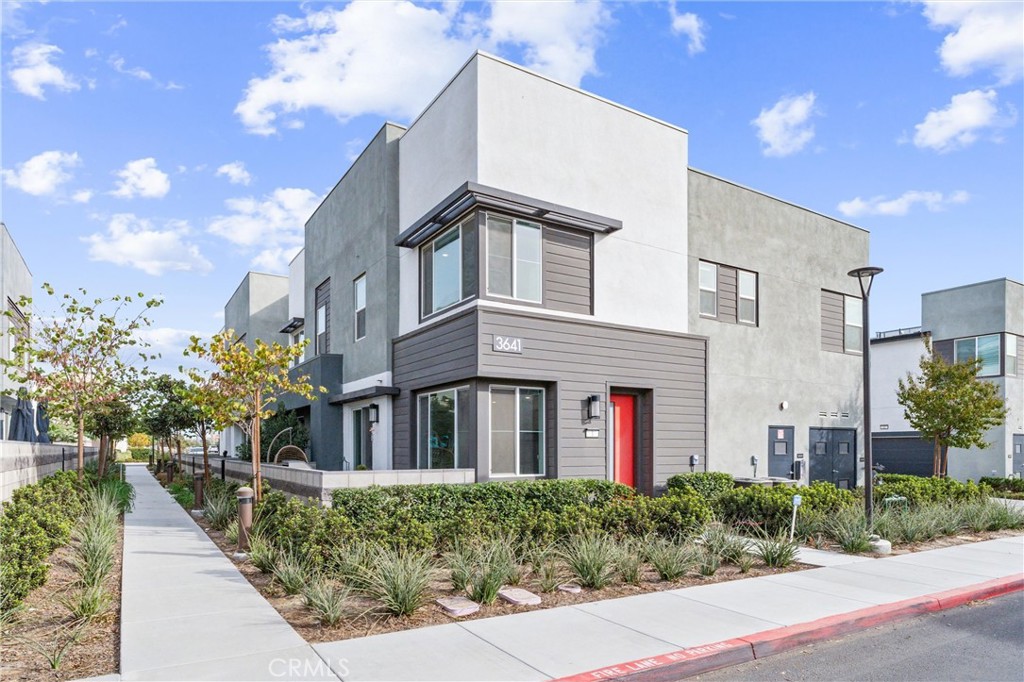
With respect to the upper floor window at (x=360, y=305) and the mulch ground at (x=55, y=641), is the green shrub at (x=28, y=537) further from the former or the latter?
the upper floor window at (x=360, y=305)

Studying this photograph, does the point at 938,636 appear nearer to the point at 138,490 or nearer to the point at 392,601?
the point at 392,601

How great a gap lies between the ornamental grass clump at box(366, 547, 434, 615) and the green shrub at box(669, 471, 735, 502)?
8.43 meters

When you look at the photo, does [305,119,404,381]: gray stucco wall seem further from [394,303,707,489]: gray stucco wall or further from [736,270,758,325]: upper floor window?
[736,270,758,325]: upper floor window

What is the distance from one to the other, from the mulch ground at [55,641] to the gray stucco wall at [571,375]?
22.4 ft

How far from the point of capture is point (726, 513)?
45.4ft

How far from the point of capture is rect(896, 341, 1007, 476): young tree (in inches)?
859

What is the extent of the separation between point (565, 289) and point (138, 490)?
61.5 feet

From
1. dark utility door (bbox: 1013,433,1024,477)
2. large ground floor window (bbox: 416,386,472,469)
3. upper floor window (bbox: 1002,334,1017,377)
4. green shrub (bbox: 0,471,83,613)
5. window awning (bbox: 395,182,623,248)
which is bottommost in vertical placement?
dark utility door (bbox: 1013,433,1024,477)

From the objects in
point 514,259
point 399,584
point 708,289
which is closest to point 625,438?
point 708,289

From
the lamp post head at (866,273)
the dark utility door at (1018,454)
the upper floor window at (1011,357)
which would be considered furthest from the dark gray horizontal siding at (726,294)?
the dark utility door at (1018,454)

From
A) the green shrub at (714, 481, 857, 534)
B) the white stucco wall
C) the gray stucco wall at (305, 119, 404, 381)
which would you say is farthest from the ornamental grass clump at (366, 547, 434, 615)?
the white stucco wall

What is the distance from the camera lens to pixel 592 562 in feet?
29.6

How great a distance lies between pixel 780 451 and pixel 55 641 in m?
16.8

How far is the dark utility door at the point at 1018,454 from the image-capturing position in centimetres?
Answer: 2827
